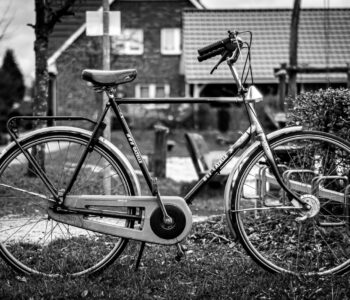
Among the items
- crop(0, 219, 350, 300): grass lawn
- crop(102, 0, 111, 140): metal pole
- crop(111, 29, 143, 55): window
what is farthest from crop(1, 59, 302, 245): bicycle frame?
crop(111, 29, 143, 55): window

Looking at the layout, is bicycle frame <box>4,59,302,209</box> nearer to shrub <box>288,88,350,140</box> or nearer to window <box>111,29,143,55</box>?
shrub <box>288,88,350,140</box>

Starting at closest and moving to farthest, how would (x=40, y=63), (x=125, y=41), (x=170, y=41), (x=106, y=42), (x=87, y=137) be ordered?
(x=87, y=137), (x=106, y=42), (x=40, y=63), (x=125, y=41), (x=170, y=41)

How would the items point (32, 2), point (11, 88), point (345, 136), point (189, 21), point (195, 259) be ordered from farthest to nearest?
point (11, 88)
point (189, 21)
point (32, 2)
point (345, 136)
point (195, 259)

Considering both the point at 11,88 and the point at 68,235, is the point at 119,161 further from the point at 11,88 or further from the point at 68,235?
the point at 11,88

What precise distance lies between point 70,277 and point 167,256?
3.02 ft

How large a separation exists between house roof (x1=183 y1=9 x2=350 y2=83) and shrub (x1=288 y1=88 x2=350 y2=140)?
19.4 meters

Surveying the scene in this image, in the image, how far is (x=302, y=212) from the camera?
384cm

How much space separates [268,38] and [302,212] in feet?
75.6

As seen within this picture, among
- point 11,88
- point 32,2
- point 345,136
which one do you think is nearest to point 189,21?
point 11,88

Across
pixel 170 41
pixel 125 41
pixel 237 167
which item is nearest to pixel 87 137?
pixel 237 167

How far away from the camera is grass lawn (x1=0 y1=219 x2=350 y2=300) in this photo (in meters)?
3.55

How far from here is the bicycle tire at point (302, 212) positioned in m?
3.80

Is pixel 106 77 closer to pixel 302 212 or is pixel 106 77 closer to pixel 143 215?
pixel 143 215

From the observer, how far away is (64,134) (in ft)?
12.7
